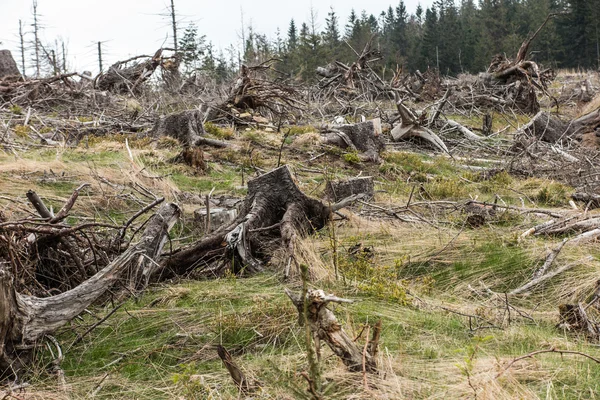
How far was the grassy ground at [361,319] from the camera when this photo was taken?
8.51 ft

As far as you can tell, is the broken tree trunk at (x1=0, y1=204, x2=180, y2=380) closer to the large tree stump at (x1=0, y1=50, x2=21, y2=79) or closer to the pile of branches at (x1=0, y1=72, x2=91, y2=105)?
the pile of branches at (x1=0, y1=72, x2=91, y2=105)

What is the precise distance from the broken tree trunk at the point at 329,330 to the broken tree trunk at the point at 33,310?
145 centimetres

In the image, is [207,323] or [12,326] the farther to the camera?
[207,323]

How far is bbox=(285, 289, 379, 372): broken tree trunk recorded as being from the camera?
2225 millimetres

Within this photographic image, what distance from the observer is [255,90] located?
12.2 m

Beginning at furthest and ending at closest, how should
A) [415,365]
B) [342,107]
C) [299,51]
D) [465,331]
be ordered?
[299,51] → [342,107] → [465,331] → [415,365]

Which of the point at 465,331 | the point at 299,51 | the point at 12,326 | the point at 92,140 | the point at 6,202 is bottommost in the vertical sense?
the point at 465,331

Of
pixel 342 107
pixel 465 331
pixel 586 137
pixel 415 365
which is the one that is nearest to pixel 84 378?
pixel 415 365

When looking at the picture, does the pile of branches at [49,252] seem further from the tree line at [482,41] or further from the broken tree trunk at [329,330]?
the tree line at [482,41]

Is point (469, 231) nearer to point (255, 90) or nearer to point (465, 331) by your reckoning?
point (465, 331)

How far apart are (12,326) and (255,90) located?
9794 millimetres

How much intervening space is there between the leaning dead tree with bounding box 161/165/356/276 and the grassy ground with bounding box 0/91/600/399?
0.68 ft

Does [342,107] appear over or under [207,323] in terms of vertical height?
over

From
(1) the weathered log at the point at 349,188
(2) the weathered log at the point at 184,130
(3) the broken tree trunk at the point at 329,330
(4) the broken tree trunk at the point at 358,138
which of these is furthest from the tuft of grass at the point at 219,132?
(3) the broken tree trunk at the point at 329,330
